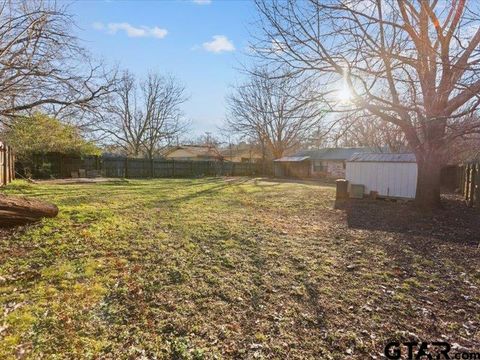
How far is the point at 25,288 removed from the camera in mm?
2975

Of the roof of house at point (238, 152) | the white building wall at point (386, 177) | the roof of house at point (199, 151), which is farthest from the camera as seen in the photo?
the roof of house at point (238, 152)

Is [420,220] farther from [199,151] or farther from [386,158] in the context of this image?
[199,151]

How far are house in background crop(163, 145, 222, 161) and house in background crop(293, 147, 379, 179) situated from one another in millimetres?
12466

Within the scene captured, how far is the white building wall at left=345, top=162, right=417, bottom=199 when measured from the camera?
10.8 metres

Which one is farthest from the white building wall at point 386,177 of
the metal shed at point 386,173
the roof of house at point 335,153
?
the roof of house at point 335,153

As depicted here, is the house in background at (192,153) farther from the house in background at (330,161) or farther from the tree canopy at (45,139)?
the tree canopy at (45,139)

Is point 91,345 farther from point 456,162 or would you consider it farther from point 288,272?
point 456,162

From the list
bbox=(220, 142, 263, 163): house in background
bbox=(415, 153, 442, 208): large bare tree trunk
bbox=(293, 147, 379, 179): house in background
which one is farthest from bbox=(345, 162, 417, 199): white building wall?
bbox=(220, 142, 263, 163): house in background

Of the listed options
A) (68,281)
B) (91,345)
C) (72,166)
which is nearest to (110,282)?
(68,281)

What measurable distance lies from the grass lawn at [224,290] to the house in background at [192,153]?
3210cm

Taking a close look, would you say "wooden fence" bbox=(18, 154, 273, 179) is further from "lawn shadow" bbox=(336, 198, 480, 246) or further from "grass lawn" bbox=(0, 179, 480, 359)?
"lawn shadow" bbox=(336, 198, 480, 246)

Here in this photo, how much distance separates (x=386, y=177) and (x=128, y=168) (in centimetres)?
1780

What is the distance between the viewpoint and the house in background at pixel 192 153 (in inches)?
1492

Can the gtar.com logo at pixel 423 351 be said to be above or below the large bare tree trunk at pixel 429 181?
below
